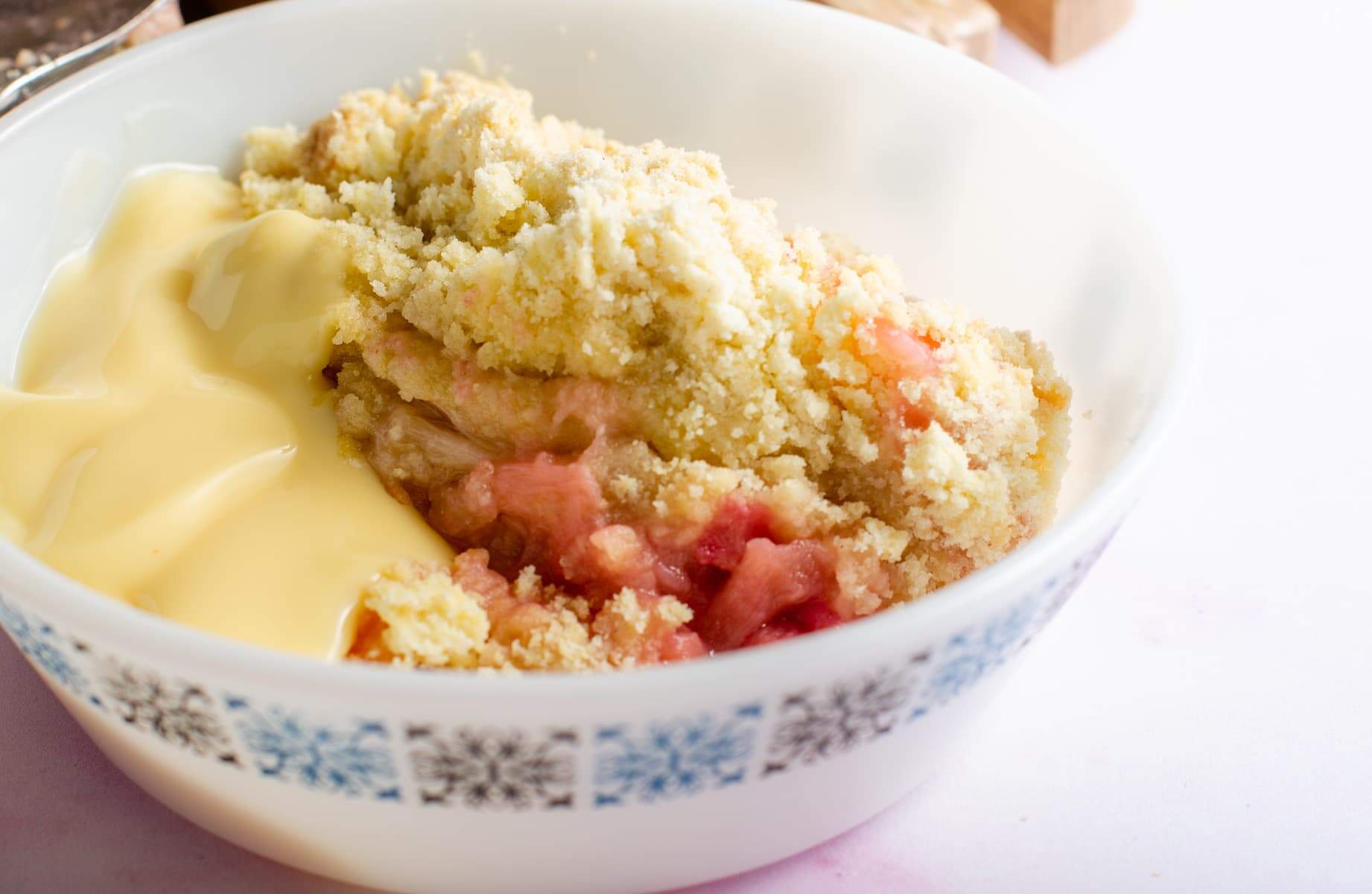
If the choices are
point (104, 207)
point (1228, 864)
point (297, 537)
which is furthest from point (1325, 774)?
point (104, 207)

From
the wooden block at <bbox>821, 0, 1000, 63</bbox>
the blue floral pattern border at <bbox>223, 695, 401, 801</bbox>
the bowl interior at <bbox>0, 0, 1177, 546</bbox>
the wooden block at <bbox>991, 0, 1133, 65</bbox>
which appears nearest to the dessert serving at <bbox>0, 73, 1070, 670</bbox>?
the blue floral pattern border at <bbox>223, 695, 401, 801</bbox>

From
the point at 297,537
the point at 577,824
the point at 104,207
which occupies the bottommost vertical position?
the point at 577,824

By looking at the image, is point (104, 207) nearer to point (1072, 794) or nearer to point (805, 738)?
point (805, 738)

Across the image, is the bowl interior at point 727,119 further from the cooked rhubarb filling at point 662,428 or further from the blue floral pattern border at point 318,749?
the blue floral pattern border at point 318,749

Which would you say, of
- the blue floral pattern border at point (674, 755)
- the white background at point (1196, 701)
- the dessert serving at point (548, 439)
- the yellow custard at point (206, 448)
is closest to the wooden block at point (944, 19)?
the white background at point (1196, 701)

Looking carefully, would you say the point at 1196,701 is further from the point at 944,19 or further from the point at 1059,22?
the point at 1059,22

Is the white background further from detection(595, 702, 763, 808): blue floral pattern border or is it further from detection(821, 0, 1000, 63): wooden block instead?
detection(821, 0, 1000, 63): wooden block
